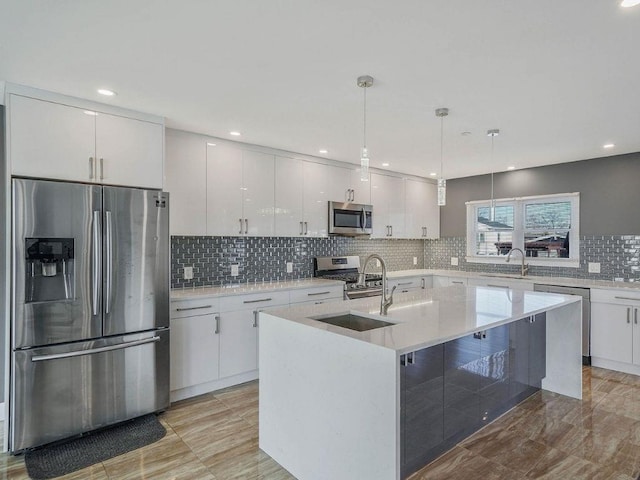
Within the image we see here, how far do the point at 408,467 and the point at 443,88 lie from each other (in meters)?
2.33

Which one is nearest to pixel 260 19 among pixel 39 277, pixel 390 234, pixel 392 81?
pixel 392 81

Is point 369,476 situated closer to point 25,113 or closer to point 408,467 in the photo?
point 408,467

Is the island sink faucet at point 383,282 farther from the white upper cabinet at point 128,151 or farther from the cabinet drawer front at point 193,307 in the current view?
the white upper cabinet at point 128,151

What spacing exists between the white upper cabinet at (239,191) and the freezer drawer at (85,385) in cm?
126

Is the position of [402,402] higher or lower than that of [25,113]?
lower

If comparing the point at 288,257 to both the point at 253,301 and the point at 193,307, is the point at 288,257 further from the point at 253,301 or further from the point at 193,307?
the point at 193,307

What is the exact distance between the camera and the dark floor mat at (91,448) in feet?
7.50

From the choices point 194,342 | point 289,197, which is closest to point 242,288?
point 194,342

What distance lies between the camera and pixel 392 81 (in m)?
2.41

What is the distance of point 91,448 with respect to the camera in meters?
2.50

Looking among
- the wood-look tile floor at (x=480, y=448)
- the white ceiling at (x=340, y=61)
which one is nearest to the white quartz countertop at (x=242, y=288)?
the wood-look tile floor at (x=480, y=448)

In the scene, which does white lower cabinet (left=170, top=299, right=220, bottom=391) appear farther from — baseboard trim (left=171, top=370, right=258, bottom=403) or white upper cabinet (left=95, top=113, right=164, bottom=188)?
white upper cabinet (left=95, top=113, right=164, bottom=188)

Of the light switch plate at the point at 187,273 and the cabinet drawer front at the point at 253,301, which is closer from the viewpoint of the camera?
the cabinet drawer front at the point at 253,301

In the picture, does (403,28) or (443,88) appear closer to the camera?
(403,28)
